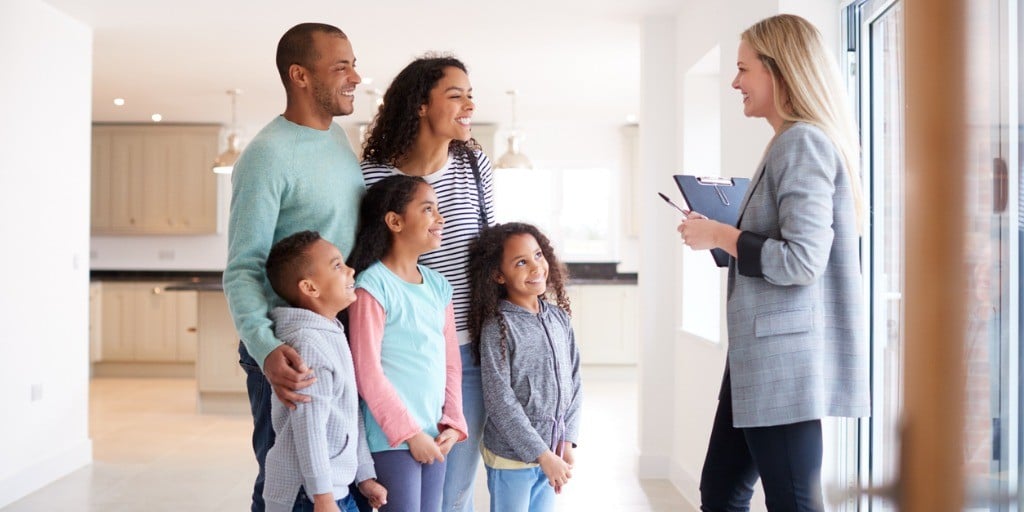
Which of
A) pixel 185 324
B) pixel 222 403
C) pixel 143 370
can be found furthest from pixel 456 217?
pixel 143 370

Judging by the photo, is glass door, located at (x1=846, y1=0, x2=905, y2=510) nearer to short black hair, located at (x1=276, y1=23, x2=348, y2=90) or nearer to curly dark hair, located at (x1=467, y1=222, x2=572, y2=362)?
curly dark hair, located at (x1=467, y1=222, x2=572, y2=362)

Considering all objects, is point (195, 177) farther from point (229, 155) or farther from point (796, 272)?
point (796, 272)

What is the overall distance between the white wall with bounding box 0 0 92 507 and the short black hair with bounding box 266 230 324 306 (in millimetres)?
2857

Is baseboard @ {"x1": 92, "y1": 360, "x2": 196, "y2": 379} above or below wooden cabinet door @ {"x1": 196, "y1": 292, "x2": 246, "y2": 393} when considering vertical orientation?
below

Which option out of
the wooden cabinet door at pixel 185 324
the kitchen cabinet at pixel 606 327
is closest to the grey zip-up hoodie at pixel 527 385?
the kitchen cabinet at pixel 606 327

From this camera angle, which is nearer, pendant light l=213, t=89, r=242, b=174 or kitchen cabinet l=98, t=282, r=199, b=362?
pendant light l=213, t=89, r=242, b=174

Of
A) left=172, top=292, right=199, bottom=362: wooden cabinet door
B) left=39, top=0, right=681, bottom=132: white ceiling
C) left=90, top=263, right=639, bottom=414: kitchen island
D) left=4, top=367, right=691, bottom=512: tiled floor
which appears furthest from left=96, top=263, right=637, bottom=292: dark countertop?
left=4, top=367, right=691, bottom=512: tiled floor

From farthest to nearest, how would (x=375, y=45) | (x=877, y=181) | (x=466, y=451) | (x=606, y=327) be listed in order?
(x=606, y=327)
(x=375, y=45)
(x=877, y=181)
(x=466, y=451)

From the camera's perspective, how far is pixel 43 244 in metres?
4.36

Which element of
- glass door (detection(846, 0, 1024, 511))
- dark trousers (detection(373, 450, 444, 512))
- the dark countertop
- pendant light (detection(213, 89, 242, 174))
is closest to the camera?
glass door (detection(846, 0, 1024, 511))

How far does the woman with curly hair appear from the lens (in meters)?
1.98

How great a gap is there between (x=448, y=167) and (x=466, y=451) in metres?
0.62

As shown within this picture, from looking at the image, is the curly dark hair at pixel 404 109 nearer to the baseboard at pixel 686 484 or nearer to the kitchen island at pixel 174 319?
the baseboard at pixel 686 484

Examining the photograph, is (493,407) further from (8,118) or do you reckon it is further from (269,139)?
(8,118)
